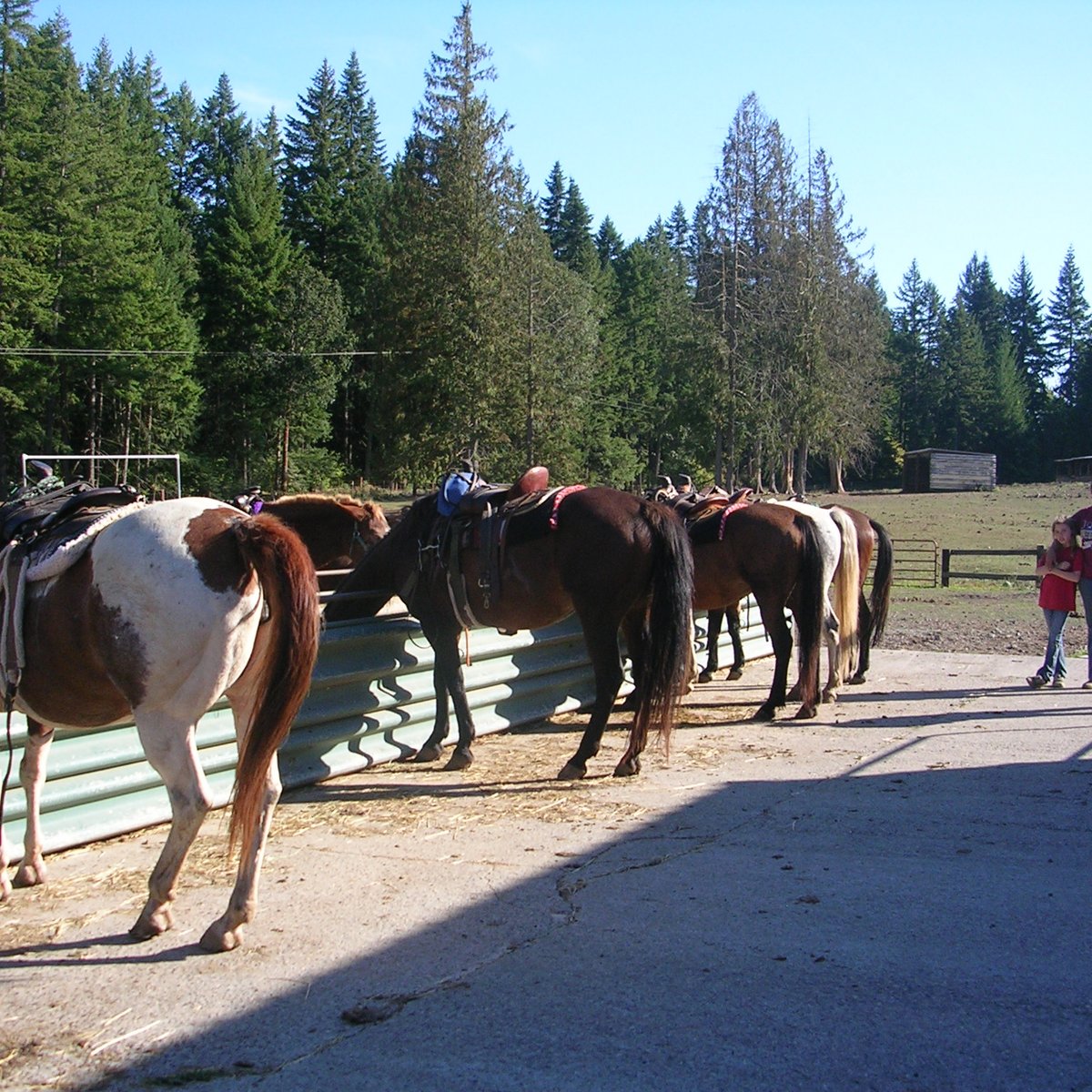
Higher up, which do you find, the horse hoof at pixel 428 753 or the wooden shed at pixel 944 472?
the wooden shed at pixel 944 472

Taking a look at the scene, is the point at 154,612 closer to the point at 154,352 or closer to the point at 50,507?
the point at 50,507

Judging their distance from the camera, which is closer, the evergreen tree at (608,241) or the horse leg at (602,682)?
the horse leg at (602,682)

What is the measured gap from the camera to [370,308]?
5459cm


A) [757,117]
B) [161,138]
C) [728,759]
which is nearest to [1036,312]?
[757,117]

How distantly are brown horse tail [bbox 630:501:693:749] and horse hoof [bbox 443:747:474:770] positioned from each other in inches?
44.9

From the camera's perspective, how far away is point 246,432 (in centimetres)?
5212

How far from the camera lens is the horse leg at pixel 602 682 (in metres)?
7.34

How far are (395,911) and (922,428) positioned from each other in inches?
3660

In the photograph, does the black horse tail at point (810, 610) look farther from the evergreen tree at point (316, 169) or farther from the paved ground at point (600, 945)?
the evergreen tree at point (316, 169)

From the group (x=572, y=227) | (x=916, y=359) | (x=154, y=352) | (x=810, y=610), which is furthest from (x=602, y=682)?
(x=916, y=359)

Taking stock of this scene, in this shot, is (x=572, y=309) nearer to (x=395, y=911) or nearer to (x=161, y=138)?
(x=161, y=138)

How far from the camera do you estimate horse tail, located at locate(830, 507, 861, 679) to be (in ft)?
35.3

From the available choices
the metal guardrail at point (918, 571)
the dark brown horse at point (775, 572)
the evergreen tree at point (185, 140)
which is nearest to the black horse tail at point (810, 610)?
the dark brown horse at point (775, 572)

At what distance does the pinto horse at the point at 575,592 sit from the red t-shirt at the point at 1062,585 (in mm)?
5134
